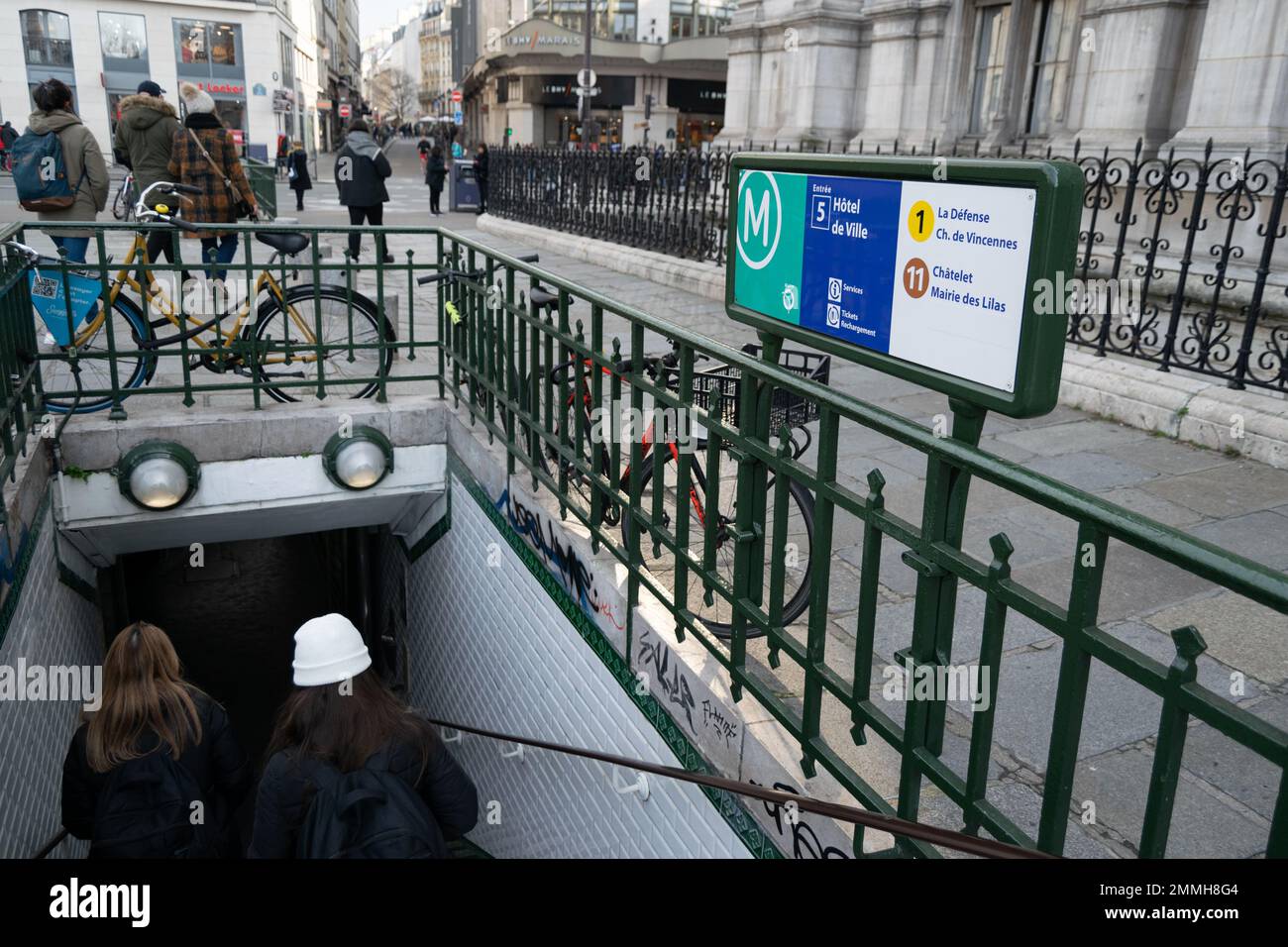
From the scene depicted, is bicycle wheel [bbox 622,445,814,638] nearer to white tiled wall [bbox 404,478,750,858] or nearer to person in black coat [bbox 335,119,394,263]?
white tiled wall [bbox 404,478,750,858]

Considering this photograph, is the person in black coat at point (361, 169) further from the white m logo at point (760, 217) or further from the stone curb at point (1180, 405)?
the white m logo at point (760, 217)

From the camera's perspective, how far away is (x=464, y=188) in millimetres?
24766

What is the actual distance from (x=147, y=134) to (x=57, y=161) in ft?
5.13

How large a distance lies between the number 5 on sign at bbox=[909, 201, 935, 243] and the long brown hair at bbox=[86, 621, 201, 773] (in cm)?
326

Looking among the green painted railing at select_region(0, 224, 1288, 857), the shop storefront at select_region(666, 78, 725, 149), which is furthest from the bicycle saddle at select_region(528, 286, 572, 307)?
the shop storefront at select_region(666, 78, 725, 149)

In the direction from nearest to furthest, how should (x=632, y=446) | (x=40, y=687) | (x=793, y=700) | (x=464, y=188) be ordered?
(x=793, y=700) < (x=632, y=446) < (x=40, y=687) < (x=464, y=188)

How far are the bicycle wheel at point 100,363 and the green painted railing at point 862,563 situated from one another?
8.72ft

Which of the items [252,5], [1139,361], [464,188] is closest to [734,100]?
[464,188]

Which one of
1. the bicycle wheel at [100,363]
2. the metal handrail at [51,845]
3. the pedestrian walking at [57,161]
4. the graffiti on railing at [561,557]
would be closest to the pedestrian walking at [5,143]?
the pedestrian walking at [57,161]

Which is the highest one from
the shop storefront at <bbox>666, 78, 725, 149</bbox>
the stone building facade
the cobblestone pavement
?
the shop storefront at <bbox>666, 78, 725, 149</bbox>

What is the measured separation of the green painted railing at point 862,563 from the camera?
1975 mm

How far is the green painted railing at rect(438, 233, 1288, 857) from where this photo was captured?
197 cm
